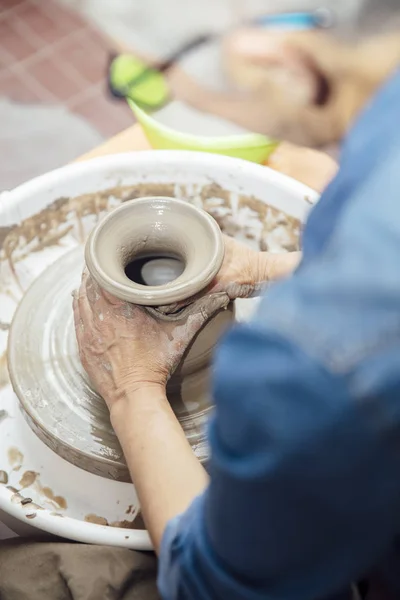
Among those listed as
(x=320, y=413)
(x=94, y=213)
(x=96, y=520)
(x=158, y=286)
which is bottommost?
(x=96, y=520)

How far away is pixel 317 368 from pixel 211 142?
3.91 feet

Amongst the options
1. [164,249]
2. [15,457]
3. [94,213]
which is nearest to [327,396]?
[164,249]

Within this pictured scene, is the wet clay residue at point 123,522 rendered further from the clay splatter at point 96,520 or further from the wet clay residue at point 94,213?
the wet clay residue at point 94,213

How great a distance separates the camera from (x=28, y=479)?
4.33 ft

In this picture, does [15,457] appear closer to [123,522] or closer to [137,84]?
[123,522]

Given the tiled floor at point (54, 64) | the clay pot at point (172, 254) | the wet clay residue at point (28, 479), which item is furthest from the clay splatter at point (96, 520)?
the tiled floor at point (54, 64)

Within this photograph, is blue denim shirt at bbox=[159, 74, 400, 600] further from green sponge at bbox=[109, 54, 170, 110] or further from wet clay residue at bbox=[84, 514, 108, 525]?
wet clay residue at bbox=[84, 514, 108, 525]

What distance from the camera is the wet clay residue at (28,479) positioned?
4.31 ft

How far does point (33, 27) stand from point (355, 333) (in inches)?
127

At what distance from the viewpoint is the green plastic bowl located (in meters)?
1.54

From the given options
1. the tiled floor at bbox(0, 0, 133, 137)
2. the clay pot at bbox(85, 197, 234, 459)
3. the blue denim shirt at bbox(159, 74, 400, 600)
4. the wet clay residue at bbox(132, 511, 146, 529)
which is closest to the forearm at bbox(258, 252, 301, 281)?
the clay pot at bbox(85, 197, 234, 459)

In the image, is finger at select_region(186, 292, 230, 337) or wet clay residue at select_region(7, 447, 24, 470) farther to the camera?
wet clay residue at select_region(7, 447, 24, 470)

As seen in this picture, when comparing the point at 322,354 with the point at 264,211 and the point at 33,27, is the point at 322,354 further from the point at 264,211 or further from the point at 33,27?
the point at 33,27

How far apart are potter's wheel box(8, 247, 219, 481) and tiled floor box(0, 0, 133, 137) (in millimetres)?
1576
